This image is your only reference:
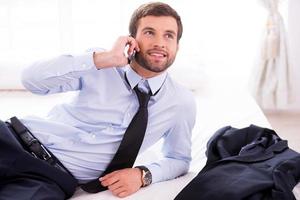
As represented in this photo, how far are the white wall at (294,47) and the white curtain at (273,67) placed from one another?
12 cm

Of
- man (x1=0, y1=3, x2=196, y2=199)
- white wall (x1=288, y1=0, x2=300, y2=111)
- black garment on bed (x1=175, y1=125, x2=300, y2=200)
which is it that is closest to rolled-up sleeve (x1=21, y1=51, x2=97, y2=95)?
man (x1=0, y1=3, x2=196, y2=199)

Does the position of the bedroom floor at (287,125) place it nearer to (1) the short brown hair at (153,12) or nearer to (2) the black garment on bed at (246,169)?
(2) the black garment on bed at (246,169)

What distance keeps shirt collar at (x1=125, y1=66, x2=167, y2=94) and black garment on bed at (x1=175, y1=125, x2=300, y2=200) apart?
10.8 inches

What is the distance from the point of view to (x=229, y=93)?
2.20 metres

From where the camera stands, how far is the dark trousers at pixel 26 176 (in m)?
1.08

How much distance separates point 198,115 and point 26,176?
1004 mm

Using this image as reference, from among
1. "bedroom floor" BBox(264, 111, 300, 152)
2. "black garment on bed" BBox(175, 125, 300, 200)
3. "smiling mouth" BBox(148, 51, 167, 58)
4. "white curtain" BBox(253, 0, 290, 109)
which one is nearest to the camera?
"black garment on bed" BBox(175, 125, 300, 200)

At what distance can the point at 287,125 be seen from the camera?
8.50ft

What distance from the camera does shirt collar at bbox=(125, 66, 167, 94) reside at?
130 cm

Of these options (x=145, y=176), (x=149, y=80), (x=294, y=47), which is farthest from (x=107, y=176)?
(x=294, y=47)

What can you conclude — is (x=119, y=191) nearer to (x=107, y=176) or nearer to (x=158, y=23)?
(x=107, y=176)

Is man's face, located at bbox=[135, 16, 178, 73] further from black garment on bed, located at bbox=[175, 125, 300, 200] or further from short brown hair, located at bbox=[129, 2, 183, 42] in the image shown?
black garment on bed, located at bbox=[175, 125, 300, 200]

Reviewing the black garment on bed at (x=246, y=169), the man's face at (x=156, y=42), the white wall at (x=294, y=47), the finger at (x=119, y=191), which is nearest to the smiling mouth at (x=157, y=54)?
the man's face at (x=156, y=42)

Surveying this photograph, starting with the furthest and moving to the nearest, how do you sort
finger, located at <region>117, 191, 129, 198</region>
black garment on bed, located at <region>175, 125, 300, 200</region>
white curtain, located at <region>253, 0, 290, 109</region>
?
1. white curtain, located at <region>253, 0, 290, 109</region>
2. finger, located at <region>117, 191, 129, 198</region>
3. black garment on bed, located at <region>175, 125, 300, 200</region>
